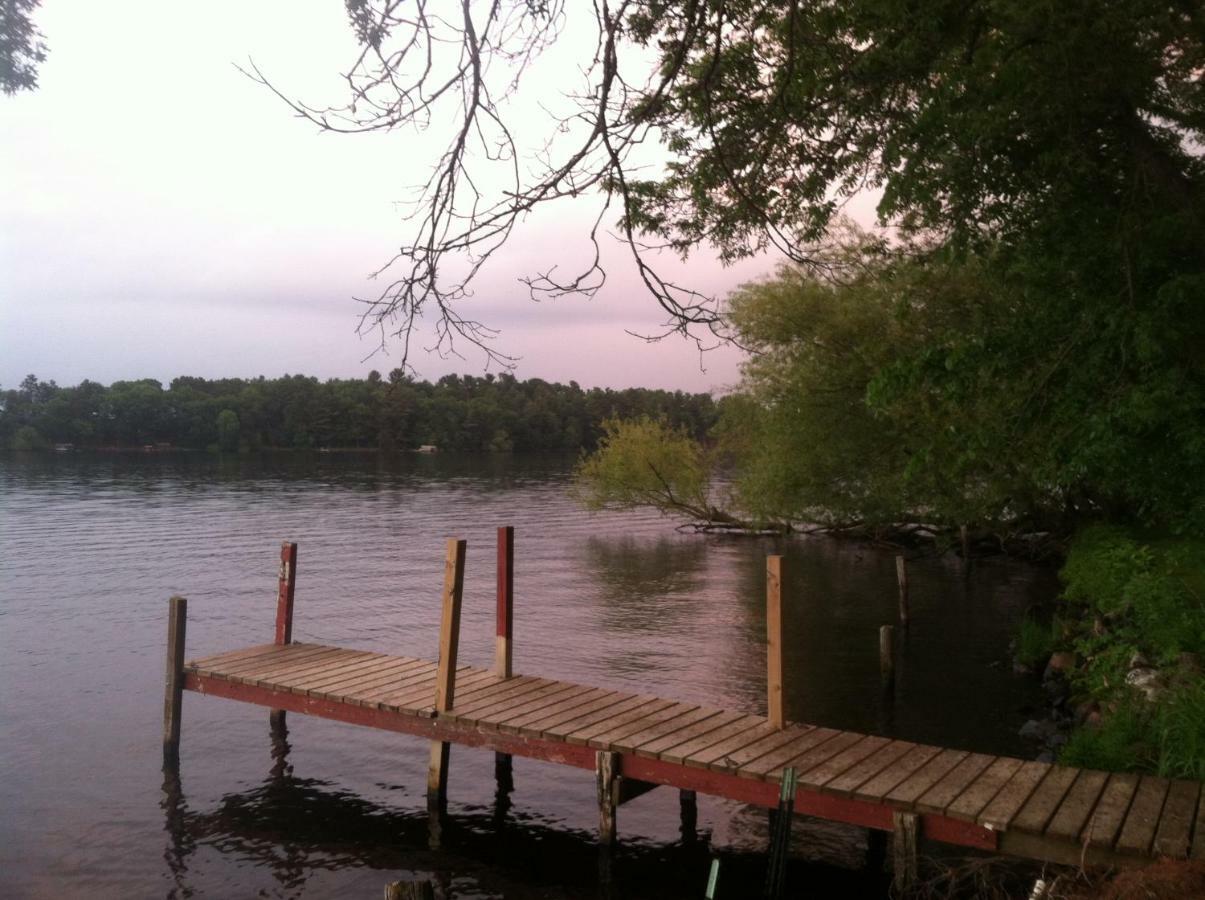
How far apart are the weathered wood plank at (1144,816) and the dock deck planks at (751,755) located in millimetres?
13

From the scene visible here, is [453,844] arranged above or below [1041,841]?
below

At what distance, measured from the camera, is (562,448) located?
350 feet

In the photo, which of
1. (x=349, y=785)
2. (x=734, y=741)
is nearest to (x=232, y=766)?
(x=349, y=785)

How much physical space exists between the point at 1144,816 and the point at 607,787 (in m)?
4.38

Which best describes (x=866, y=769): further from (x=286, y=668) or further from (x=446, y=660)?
(x=286, y=668)

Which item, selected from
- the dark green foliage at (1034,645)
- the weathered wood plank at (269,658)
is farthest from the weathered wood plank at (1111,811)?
the dark green foliage at (1034,645)

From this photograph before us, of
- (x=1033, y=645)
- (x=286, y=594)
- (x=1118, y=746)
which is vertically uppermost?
(x=286, y=594)

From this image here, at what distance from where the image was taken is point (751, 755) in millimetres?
8930

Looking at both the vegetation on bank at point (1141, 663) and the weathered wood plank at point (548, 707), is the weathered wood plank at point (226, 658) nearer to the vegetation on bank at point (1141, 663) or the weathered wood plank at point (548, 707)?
the weathered wood plank at point (548, 707)

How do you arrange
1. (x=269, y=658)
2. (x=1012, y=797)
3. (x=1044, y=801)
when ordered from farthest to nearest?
(x=269, y=658) < (x=1012, y=797) < (x=1044, y=801)

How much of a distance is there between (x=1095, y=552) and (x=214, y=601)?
20651 mm

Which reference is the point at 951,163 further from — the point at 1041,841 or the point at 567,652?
the point at 567,652

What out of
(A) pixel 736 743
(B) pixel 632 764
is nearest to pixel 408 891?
(B) pixel 632 764

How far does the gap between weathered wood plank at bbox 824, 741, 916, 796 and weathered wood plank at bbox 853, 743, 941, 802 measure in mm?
36
